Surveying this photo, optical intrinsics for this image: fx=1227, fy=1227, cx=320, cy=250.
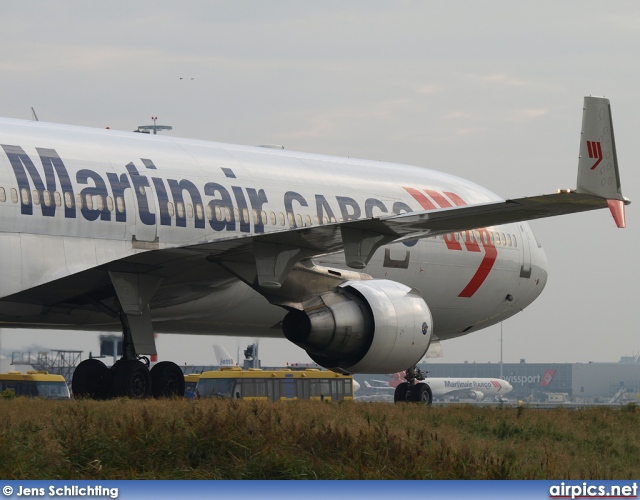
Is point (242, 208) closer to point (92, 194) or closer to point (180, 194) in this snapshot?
point (180, 194)

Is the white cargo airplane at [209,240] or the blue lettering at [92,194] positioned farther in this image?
the blue lettering at [92,194]

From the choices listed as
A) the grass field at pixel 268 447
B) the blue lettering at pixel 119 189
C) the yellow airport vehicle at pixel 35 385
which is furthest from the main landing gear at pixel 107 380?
the yellow airport vehicle at pixel 35 385

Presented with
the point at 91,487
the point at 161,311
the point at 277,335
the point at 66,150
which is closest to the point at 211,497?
the point at 91,487

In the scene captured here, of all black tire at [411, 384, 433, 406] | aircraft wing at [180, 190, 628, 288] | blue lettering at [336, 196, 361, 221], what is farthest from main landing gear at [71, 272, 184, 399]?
black tire at [411, 384, 433, 406]

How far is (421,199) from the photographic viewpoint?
25.2m

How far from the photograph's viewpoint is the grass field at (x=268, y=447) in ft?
38.5

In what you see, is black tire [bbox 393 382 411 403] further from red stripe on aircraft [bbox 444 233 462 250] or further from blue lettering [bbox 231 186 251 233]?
blue lettering [bbox 231 186 251 233]

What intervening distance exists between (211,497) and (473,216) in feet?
29.6

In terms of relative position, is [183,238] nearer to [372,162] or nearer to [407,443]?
[372,162]

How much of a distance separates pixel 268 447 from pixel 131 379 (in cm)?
770

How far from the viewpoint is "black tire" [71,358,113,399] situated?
21.9m

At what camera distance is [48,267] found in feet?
61.1

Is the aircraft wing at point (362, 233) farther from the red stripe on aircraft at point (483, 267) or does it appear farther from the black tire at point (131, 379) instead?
the red stripe on aircraft at point (483, 267)

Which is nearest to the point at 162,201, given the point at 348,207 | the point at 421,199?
the point at 348,207
